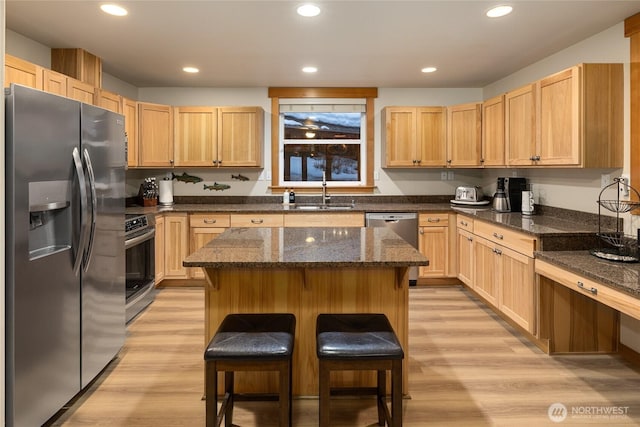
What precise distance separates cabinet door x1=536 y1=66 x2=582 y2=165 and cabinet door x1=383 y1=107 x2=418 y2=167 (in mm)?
1722

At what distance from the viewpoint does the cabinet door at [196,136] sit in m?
4.98

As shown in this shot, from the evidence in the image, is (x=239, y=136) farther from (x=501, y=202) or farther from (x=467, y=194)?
(x=501, y=202)

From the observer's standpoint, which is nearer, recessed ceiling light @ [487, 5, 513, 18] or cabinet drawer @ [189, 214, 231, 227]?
recessed ceiling light @ [487, 5, 513, 18]

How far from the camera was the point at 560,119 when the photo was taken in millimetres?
3230

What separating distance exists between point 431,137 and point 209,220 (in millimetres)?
2754

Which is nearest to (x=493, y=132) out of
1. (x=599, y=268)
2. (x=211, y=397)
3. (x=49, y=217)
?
(x=599, y=268)

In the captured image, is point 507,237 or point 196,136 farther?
point 196,136

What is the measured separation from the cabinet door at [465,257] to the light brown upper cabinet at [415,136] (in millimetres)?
997

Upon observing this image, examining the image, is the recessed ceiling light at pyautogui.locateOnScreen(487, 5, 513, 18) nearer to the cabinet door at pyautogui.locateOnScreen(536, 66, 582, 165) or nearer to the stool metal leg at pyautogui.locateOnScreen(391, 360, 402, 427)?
the cabinet door at pyautogui.locateOnScreen(536, 66, 582, 165)

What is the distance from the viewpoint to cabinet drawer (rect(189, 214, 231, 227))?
4.75 metres

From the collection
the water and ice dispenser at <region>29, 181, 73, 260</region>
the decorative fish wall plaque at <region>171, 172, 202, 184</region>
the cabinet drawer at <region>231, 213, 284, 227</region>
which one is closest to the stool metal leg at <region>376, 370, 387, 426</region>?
the water and ice dispenser at <region>29, 181, 73, 260</region>

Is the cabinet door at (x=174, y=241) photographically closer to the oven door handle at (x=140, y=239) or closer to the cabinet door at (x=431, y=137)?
the oven door handle at (x=140, y=239)

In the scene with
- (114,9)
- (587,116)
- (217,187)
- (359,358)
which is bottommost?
(359,358)

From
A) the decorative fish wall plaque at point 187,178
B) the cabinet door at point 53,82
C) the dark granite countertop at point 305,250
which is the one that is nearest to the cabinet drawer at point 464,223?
the dark granite countertop at point 305,250
